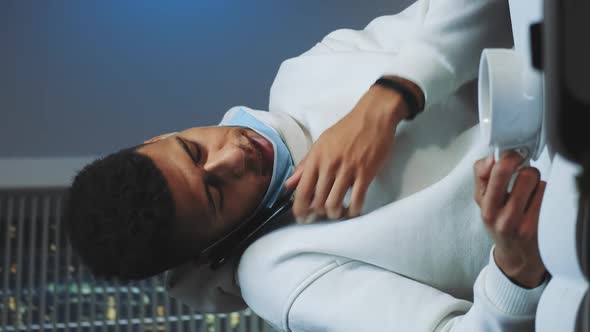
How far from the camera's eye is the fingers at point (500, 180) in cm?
48

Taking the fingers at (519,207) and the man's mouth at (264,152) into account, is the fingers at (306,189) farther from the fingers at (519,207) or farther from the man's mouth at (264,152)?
the fingers at (519,207)

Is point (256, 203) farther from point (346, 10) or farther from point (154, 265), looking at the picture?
point (346, 10)

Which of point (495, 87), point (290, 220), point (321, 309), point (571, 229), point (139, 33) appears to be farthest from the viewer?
point (139, 33)

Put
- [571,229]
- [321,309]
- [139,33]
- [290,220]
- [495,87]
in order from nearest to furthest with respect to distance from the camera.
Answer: [571,229]
[495,87]
[321,309]
[290,220]
[139,33]

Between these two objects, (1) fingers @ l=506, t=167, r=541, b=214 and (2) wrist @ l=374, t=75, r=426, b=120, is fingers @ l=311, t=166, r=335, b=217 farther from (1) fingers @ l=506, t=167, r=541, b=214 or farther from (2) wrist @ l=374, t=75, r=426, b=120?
(1) fingers @ l=506, t=167, r=541, b=214

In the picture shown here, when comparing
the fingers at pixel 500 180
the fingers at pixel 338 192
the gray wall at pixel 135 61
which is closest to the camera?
the fingers at pixel 500 180

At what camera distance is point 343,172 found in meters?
0.80

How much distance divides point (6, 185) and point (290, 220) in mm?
1017

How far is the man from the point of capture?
2.68ft

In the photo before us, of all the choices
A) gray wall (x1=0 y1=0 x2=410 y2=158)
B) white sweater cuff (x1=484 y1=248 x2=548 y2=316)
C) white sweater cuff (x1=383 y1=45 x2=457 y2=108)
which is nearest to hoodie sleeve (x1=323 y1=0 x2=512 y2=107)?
white sweater cuff (x1=383 y1=45 x2=457 y2=108)

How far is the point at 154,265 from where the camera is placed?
0.92m

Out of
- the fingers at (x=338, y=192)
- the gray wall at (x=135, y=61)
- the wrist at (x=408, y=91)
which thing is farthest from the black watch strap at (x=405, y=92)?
the gray wall at (x=135, y=61)

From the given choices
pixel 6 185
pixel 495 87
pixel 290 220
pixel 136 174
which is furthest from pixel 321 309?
pixel 6 185

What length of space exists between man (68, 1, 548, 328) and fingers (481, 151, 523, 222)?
1.04 ft
